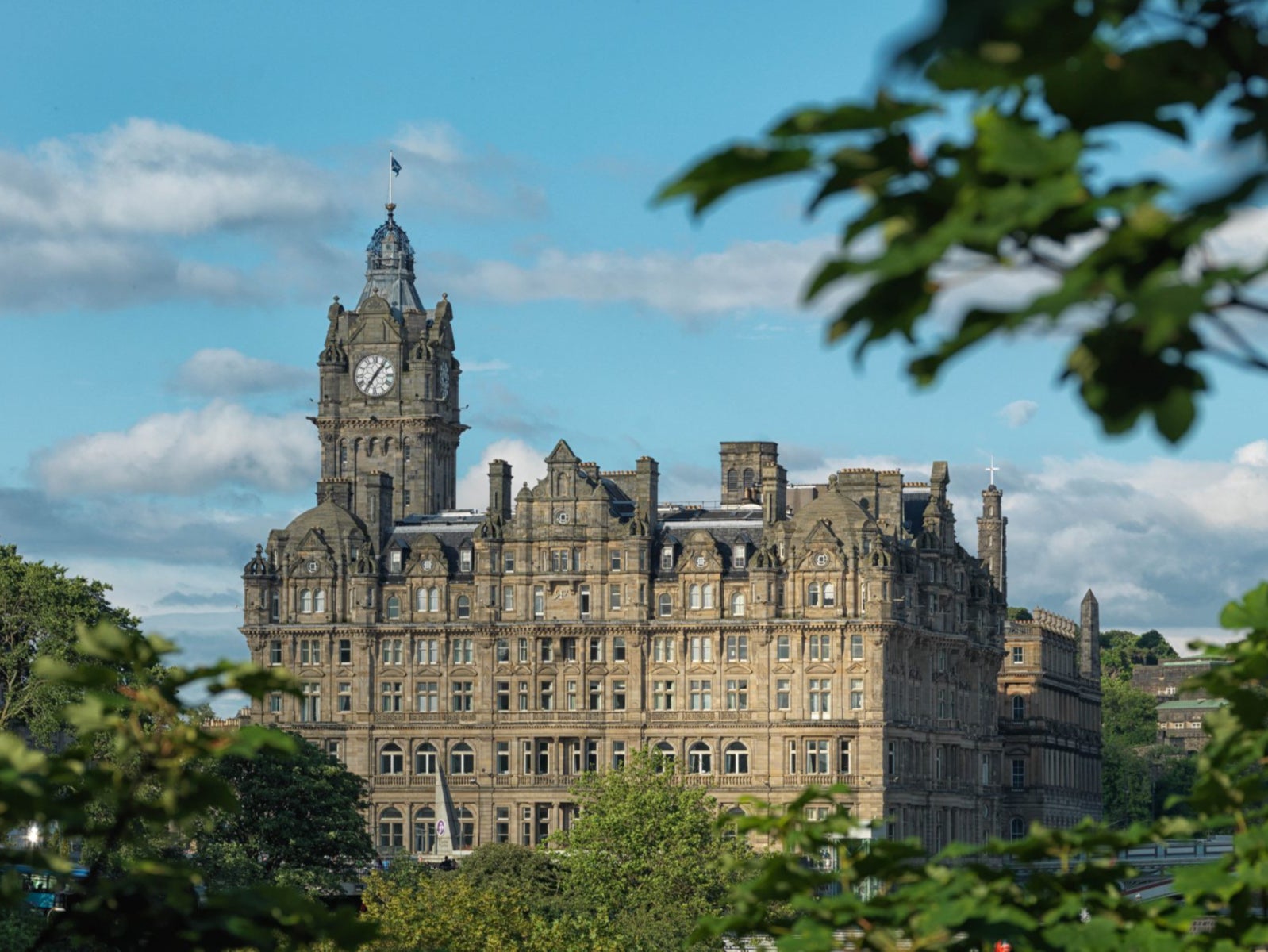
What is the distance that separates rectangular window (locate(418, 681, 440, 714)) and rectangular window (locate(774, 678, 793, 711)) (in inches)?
777

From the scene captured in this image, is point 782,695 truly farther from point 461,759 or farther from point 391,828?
point 391,828

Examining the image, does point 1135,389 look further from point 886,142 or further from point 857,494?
point 857,494

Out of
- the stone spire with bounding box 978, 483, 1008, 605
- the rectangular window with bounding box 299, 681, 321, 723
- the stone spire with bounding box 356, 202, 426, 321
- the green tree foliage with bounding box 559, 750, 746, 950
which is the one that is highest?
the stone spire with bounding box 356, 202, 426, 321

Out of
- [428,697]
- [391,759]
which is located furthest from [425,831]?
[428,697]

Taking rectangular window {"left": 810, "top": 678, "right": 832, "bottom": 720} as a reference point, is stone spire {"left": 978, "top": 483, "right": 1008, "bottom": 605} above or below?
above

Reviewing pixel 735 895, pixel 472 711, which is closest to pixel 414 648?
pixel 472 711

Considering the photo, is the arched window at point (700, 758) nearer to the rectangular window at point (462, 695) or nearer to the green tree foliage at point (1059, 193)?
the rectangular window at point (462, 695)

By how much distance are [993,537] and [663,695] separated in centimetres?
3741

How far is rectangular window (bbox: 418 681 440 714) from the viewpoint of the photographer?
141m

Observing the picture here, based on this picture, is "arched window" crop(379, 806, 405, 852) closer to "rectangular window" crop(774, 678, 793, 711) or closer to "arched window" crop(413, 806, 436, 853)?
"arched window" crop(413, 806, 436, 853)

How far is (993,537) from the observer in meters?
167

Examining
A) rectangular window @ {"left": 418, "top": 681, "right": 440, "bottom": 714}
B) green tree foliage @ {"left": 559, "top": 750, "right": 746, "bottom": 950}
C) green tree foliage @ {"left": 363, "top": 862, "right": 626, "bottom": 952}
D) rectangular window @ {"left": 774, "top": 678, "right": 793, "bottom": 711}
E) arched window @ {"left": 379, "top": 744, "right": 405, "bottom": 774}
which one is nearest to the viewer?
green tree foliage @ {"left": 363, "top": 862, "right": 626, "bottom": 952}

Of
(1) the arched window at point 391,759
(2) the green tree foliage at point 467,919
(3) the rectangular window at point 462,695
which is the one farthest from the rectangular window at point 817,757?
(2) the green tree foliage at point 467,919

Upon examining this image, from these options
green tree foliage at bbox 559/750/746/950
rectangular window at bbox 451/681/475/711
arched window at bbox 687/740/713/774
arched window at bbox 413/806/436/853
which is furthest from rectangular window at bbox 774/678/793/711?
green tree foliage at bbox 559/750/746/950
